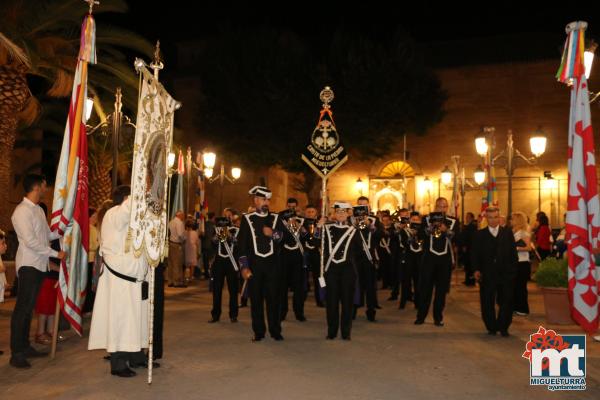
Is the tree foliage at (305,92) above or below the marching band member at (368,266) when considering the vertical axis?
above

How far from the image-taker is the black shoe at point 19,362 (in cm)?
733

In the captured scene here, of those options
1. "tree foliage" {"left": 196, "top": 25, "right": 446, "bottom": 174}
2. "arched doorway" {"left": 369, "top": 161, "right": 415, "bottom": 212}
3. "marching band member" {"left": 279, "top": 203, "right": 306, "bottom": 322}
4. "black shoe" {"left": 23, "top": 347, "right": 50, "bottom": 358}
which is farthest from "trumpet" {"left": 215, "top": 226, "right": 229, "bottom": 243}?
"arched doorway" {"left": 369, "top": 161, "right": 415, "bottom": 212}

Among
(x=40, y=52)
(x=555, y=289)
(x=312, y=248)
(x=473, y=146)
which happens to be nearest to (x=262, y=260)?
(x=312, y=248)

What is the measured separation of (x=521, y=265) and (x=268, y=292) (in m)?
5.95

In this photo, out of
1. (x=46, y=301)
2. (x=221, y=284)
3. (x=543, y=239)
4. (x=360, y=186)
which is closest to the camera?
(x=46, y=301)

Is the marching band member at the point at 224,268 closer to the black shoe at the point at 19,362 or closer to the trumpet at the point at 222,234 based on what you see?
the trumpet at the point at 222,234

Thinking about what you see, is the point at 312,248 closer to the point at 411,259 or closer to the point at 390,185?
the point at 411,259

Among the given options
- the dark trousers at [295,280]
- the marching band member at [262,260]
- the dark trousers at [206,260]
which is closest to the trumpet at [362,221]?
the dark trousers at [295,280]

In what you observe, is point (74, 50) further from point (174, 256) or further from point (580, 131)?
point (580, 131)

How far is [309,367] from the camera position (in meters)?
7.52

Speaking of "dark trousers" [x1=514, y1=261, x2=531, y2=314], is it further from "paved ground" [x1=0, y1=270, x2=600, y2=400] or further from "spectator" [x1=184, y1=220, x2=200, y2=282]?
"spectator" [x1=184, y1=220, x2=200, y2=282]

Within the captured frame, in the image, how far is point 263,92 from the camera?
104 feet

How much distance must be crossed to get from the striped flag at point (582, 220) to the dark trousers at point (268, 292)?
14.2 ft

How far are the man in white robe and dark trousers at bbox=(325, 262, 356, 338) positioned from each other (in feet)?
11.3
